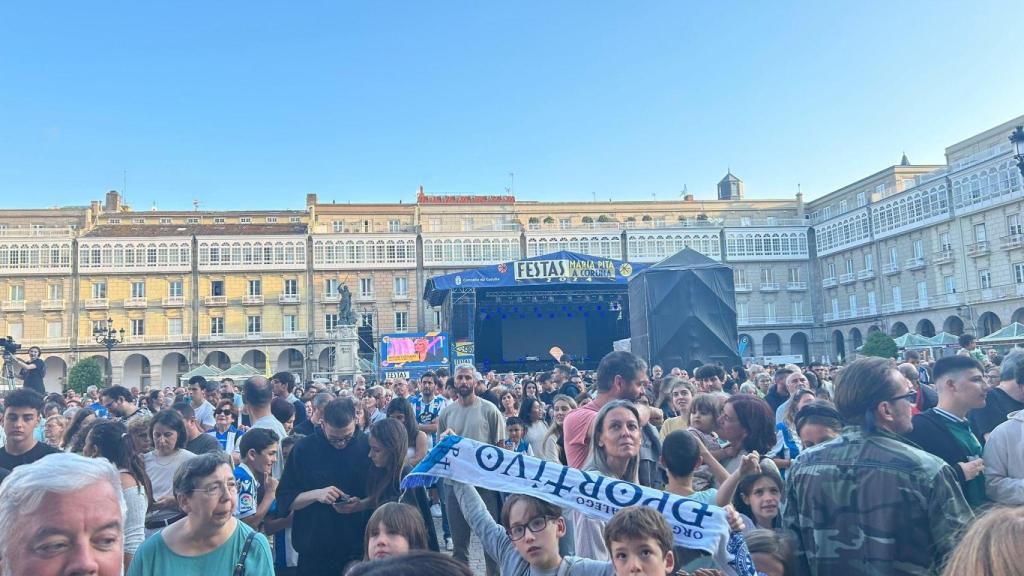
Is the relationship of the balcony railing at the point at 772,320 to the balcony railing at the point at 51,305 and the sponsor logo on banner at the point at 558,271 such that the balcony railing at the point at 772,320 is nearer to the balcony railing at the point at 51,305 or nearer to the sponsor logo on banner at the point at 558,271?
the sponsor logo on banner at the point at 558,271


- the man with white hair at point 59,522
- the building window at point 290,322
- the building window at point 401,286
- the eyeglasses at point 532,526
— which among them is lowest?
the eyeglasses at point 532,526

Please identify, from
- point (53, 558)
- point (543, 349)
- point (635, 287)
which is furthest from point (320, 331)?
point (53, 558)

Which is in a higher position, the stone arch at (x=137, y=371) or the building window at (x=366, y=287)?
the building window at (x=366, y=287)

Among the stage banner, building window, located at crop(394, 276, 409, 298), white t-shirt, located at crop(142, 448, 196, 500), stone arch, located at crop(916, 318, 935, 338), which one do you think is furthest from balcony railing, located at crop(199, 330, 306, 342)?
the stage banner

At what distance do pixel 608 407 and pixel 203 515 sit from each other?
197 cm

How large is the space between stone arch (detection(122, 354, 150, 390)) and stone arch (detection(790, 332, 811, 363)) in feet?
148

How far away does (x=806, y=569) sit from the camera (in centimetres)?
305

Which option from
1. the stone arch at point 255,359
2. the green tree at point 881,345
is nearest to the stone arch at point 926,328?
the green tree at point 881,345

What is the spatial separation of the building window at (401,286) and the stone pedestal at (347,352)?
1788 cm

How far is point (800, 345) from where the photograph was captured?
53.5 m

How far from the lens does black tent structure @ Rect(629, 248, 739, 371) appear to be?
17703 millimetres

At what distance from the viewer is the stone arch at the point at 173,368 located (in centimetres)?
4653

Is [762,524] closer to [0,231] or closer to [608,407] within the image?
[608,407]

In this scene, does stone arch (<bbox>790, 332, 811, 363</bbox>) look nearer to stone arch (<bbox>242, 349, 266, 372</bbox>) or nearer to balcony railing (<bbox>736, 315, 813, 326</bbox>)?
balcony railing (<bbox>736, 315, 813, 326</bbox>)
